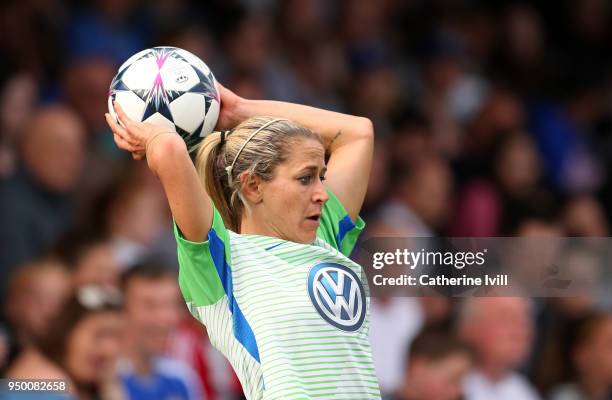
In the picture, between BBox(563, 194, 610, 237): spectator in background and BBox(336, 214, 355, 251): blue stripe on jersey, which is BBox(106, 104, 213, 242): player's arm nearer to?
BBox(336, 214, 355, 251): blue stripe on jersey

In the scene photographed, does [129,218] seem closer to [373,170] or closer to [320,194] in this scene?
[373,170]

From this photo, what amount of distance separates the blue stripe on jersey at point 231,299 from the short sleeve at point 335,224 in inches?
20.8

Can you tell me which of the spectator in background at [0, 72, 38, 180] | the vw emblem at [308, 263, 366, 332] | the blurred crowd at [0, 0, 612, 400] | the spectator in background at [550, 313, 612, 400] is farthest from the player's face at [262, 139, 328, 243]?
the spectator in background at [0, 72, 38, 180]

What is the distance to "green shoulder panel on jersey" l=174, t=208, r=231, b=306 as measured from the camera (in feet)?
13.6

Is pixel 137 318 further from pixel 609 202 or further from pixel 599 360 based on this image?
pixel 609 202

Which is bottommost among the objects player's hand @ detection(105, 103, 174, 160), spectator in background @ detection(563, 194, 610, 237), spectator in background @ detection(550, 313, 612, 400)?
player's hand @ detection(105, 103, 174, 160)

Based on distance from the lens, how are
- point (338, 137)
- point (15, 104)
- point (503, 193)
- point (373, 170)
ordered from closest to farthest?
1. point (338, 137)
2. point (15, 104)
3. point (373, 170)
4. point (503, 193)

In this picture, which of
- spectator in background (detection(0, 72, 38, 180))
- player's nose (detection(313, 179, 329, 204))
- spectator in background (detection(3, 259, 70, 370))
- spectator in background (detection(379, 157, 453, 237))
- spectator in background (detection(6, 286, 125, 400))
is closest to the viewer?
player's nose (detection(313, 179, 329, 204))

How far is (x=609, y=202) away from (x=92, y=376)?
17.9 feet

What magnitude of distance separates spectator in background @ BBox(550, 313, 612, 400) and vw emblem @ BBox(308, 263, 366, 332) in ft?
12.3

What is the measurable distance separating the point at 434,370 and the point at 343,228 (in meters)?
2.63

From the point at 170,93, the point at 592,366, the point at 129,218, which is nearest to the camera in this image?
the point at 170,93

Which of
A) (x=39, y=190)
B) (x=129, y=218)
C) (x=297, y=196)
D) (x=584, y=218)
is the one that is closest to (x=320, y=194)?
(x=297, y=196)

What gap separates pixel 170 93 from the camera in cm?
452
